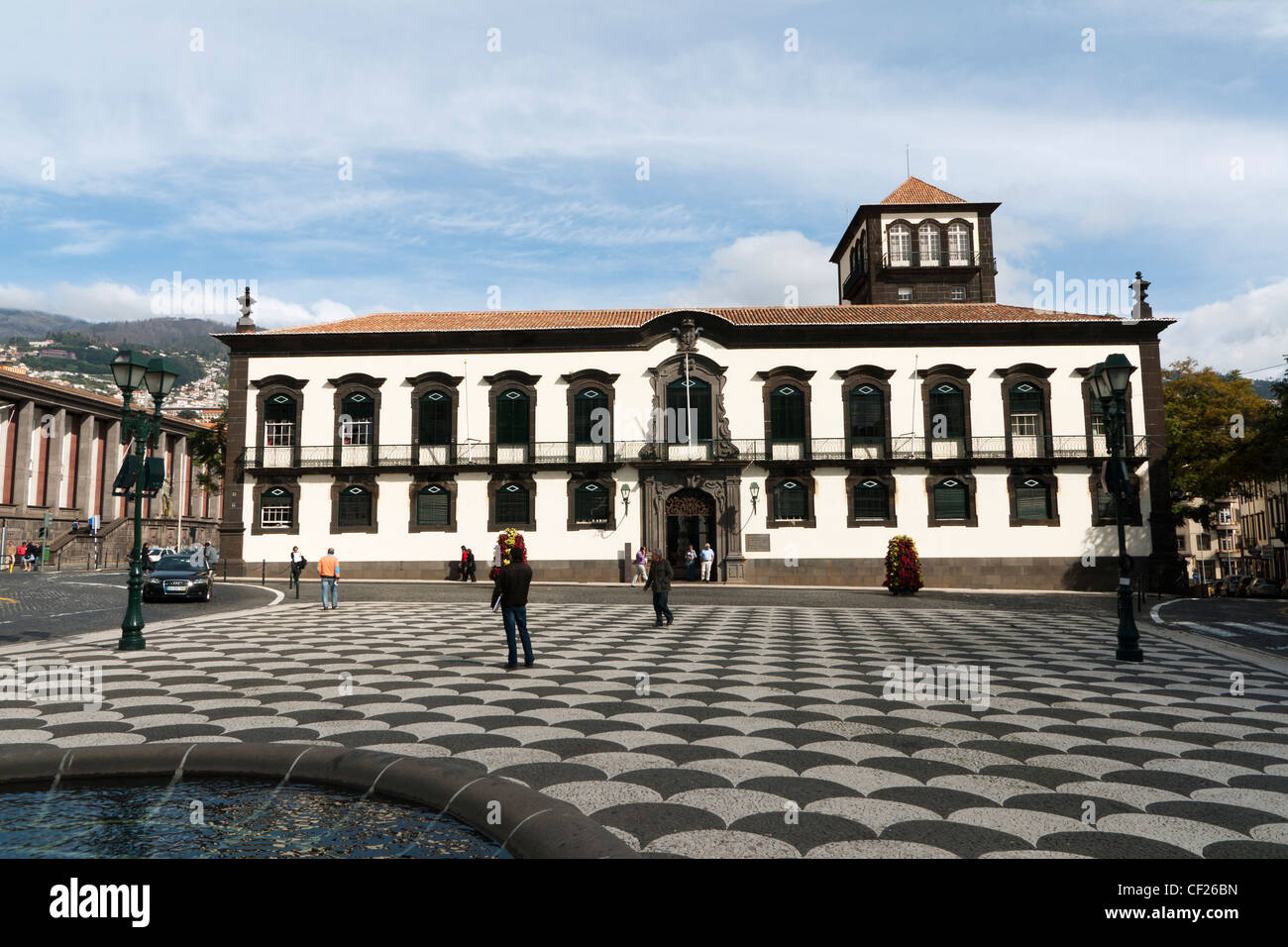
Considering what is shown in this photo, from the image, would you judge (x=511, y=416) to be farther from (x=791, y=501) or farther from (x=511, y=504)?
(x=791, y=501)

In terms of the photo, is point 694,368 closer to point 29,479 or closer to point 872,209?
point 872,209

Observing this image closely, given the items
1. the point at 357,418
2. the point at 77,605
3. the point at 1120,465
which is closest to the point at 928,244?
the point at 357,418

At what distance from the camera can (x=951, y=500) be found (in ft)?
103

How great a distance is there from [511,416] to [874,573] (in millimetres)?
15761

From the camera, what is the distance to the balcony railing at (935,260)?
38.1 m

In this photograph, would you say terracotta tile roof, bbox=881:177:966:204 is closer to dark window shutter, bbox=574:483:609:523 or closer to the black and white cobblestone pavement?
dark window shutter, bbox=574:483:609:523

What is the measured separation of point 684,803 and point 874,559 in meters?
28.3

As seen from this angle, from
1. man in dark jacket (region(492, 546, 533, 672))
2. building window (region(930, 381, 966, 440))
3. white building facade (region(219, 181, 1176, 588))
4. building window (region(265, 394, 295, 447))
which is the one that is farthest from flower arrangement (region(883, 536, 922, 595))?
building window (region(265, 394, 295, 447))

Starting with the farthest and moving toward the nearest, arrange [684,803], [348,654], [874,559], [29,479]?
[29,479], [874,559], [348,654], [684,803]

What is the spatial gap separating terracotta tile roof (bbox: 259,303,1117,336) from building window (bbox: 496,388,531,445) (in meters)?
2.76

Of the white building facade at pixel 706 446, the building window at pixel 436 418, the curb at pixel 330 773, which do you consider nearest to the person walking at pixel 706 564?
the white building facade at pixel 706 446

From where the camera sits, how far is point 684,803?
14.1 feet

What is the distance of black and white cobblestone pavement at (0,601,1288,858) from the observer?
13.1 feet
